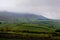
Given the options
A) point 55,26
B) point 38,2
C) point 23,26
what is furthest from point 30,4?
point 55,26

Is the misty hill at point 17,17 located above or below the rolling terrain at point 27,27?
above

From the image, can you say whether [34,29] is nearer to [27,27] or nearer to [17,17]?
[27,27]

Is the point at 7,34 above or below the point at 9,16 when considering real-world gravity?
below

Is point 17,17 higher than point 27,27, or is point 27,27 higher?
point 17,17

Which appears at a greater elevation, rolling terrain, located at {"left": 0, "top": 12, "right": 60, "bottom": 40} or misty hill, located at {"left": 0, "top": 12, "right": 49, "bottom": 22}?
misty hill, located at {"left": 0, "top": 12, "right": 49, "bottom": 22}

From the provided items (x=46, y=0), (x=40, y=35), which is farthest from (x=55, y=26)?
(x=46, y=0)

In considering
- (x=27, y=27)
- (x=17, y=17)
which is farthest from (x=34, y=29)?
(x=17, y=17)

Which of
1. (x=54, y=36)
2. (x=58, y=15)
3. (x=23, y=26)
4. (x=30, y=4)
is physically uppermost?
(x=30, y=4)

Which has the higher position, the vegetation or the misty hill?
the misty hill

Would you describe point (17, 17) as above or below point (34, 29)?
above

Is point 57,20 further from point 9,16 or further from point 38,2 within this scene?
point 9,16

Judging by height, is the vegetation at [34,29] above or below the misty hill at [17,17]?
below
